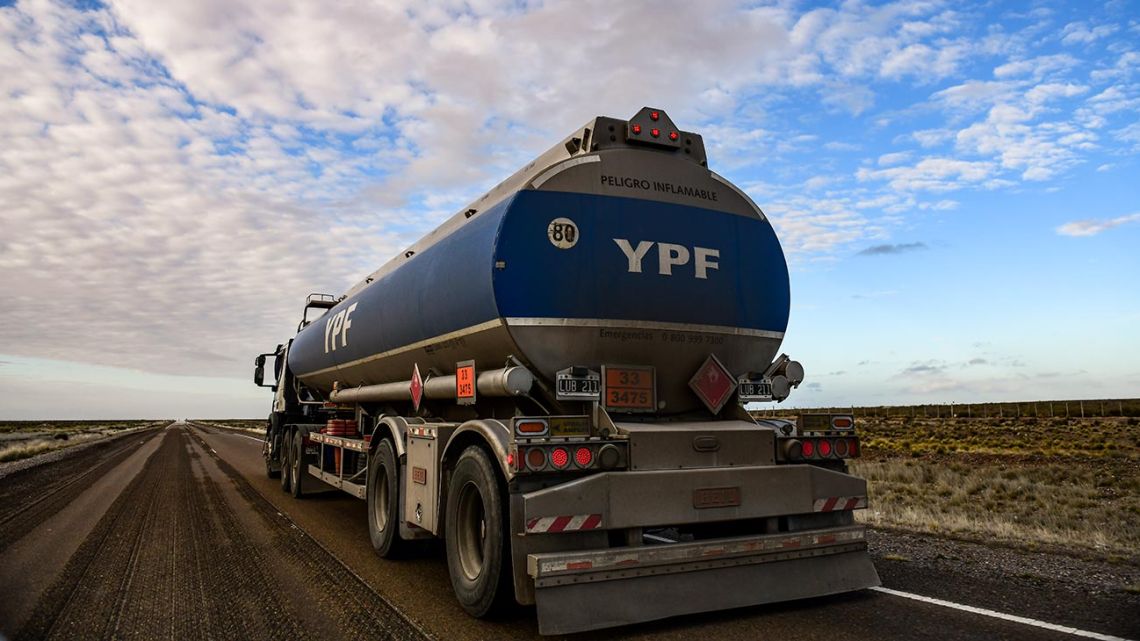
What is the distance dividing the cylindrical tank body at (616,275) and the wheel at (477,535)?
95 cm

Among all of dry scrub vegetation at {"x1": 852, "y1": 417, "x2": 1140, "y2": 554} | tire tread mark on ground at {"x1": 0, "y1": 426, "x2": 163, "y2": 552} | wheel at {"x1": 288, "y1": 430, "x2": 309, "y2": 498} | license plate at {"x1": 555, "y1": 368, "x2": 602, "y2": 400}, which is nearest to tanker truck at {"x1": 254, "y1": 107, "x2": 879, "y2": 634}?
license plate at {"x1": 555, "y1": 368, "x2": 602, "y2": 400}

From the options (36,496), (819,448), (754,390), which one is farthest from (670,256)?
(36,496)

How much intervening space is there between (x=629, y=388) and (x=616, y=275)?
952mm

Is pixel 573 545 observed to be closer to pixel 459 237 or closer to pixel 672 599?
pixel 672 599

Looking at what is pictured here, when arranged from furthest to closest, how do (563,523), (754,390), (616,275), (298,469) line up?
(298,469)
(754,390)
(616,275)
(563,523)

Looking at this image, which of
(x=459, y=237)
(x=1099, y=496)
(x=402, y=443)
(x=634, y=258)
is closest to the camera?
(x=634, y=258)

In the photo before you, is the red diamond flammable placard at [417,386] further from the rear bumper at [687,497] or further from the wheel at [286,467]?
the wheel at [286,467]

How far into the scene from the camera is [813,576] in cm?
563

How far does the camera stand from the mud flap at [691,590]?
470 cm

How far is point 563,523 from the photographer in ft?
16.0

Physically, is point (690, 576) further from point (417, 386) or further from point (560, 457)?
point (417, 386)

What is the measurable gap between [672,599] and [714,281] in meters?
2.75

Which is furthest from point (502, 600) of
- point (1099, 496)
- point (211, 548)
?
point (1099, 496)

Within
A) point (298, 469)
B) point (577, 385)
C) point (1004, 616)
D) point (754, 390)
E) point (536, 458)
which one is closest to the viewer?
point (536, 458)
